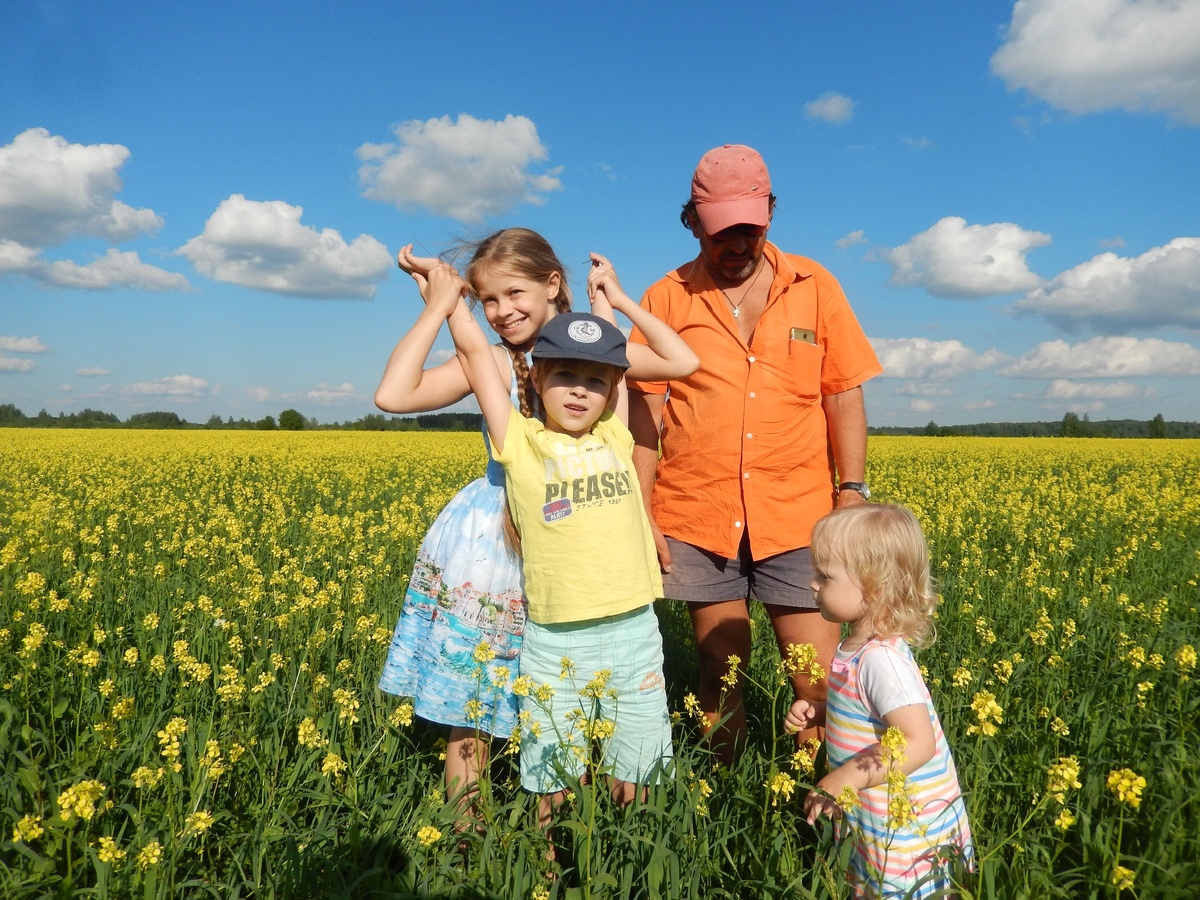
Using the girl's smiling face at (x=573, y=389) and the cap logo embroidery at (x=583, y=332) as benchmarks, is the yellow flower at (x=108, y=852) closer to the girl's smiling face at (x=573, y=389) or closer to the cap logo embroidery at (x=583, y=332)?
the girl's smiling face at (x=573, y=389)

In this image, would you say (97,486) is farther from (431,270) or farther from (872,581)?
(872,581)

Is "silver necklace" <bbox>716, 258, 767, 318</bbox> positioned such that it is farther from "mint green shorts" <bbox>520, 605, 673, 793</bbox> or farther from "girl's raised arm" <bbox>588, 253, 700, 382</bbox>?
"mint green shorts" <bbox>520, 605, 673, 793</bbox>

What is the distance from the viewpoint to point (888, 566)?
206 centimetres

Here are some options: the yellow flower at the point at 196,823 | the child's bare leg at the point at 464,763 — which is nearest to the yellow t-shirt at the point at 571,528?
the child's bare leg at the point at 464,763

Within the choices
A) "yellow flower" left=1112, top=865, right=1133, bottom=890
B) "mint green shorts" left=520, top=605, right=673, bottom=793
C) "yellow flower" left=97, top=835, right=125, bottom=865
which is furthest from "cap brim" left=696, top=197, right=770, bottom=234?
"yellow flower" left=97, top=835, right=125, bottom=865

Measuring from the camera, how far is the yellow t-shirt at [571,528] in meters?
2.36

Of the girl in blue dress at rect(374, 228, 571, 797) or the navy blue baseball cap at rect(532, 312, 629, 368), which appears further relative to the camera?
the girl in blue dress at rect(374, 228, 571, 797)

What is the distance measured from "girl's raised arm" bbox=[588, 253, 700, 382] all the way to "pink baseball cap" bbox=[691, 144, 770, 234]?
16.4 inches

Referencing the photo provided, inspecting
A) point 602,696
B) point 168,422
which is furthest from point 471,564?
point 168,422

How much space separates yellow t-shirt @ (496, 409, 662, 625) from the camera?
2361 millimetres

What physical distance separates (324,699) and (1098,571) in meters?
5.89

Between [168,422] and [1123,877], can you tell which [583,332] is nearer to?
[1123,877]

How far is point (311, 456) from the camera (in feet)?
53.4

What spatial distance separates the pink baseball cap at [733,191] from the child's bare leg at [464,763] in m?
2.01
